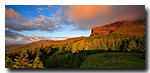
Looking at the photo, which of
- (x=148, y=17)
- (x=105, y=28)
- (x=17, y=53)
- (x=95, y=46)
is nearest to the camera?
(x=148, y=17)

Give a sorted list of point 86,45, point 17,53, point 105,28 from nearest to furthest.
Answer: point 17,53, point 86,45, point 105,28

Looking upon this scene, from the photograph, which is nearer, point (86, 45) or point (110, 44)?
point (86, 45)

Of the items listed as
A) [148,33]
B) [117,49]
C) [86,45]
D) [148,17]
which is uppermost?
[148,17]
